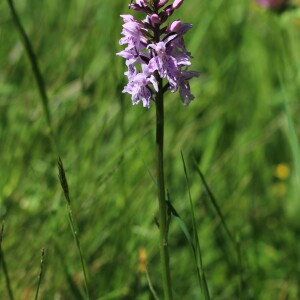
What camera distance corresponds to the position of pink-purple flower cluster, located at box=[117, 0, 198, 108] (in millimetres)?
1145

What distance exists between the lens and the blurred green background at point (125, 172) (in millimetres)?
1938

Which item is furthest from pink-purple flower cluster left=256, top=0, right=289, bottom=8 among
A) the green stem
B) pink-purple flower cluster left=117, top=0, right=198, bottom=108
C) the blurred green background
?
the green stem

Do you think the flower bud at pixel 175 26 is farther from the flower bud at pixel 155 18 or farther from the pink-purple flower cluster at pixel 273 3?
the pink-purple flower cluster at pixel 273 3

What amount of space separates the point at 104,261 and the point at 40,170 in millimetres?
599

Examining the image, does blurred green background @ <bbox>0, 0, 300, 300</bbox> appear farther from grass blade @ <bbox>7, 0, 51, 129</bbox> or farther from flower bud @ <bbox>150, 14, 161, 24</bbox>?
flower bud @ <bbox>150, 14, 161, 24</bbox>

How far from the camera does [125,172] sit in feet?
7.40

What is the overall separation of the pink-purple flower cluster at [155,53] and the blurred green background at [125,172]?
497 millimetres

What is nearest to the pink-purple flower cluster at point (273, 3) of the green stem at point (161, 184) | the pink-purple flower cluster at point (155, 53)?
the pink-purple flower cluster at point (155, 53)

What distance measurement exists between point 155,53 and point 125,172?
3.75 feet

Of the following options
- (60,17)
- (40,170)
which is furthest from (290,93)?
(40,170)

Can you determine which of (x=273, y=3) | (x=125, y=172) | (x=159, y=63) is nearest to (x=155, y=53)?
(x=159, y=63)

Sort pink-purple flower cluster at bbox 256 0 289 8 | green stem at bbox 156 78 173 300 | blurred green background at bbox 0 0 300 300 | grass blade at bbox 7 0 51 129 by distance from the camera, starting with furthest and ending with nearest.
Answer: pink-purple flower cluster at bbox 256 0 289 8 < blurred green background at bbox 0 0 300 300 < grass blade at bbox 7 0 51 129 < green stem at bbox 156 78 173 300

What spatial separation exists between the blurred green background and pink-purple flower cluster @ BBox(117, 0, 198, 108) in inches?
19.6

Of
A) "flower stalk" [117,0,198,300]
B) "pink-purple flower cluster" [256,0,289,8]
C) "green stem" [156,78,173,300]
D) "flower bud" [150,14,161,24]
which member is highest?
"pink-purple flower cluster" [256,0,289,8]
